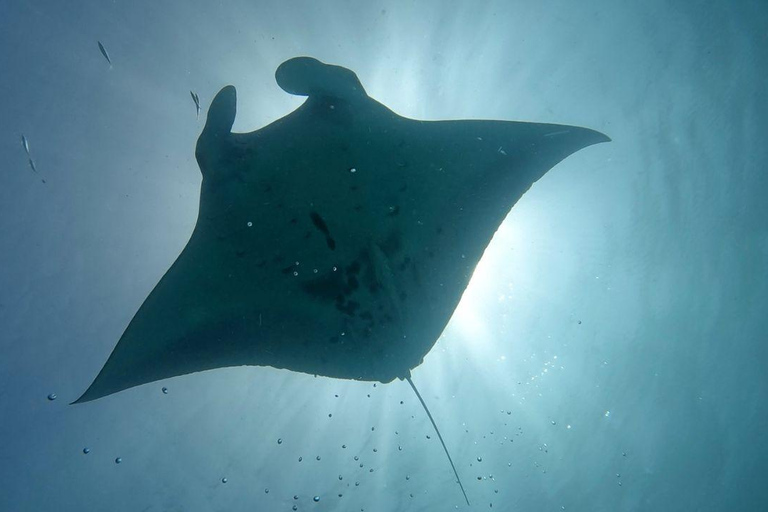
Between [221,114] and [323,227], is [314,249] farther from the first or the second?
[221,114]

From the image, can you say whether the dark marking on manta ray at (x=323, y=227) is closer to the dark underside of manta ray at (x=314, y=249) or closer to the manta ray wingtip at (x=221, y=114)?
the dark underside of manta ray at (x=314, y=249)

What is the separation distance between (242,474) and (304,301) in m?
14.3

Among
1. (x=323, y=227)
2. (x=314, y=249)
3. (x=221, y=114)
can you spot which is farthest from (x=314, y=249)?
(x=221, y=114)

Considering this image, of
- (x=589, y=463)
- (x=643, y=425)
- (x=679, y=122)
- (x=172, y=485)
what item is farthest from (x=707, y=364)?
(x=172, y=485)

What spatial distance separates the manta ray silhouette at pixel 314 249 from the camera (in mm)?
3416

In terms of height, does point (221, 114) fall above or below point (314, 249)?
above

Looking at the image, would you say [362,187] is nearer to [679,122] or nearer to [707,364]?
[679,122]

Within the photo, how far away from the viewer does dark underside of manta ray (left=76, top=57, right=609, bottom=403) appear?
11.2 feet

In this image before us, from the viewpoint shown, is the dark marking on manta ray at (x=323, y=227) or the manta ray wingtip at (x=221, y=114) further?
the dark marking on manta ray at (x=323, y=227)

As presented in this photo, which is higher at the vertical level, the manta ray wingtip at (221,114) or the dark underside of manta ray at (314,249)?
the manta ray wingtip at (221,114)

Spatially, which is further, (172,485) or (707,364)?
(707,364)

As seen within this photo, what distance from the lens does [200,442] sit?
13.8 metres

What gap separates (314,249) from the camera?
11.6 ft

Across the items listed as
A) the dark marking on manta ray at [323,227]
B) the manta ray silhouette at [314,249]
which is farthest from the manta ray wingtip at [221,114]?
the dark marking on manta ray at [323,227]
